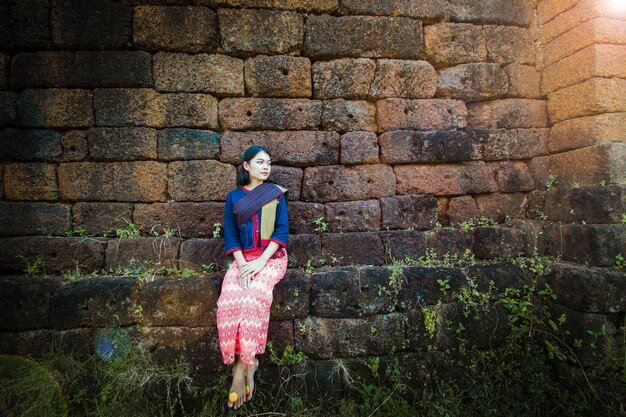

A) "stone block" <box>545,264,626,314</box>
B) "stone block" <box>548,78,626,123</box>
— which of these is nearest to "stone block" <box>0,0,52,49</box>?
"stone block" <box>548,78,626,123</box>

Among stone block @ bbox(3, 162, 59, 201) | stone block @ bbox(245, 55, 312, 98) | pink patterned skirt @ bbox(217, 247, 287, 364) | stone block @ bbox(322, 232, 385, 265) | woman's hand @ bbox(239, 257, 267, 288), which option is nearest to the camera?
pink patterned skirt @ bbox(217, 247, 287, 364)

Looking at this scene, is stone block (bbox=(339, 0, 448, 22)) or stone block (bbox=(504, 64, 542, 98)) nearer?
stone block (bbox=(339, 0, 448, 22))

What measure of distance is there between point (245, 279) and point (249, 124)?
5.80ft

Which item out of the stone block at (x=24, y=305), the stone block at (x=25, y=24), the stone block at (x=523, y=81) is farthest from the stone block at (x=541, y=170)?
the stone block at (x=25, y=24)

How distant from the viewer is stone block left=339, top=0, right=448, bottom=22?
12.0ft

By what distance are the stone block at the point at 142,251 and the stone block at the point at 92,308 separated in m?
0.41

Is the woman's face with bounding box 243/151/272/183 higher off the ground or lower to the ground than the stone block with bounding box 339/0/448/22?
lower

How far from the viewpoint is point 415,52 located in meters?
3.72

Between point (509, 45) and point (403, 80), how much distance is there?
1441 mm

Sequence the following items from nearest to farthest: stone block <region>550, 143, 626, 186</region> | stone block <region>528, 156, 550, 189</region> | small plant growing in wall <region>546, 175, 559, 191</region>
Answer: stone block <region>550, 143, 626, 186</region>, small plant growing in wall <region>546, 175, 559, 191</region>, stone block <region>528, 156, 550, 189</region>

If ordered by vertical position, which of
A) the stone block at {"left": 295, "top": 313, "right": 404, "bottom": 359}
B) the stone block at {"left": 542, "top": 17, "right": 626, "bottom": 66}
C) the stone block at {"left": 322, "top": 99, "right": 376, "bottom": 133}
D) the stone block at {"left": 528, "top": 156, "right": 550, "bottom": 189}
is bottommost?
the stone block at {"left": 295, "top": 313, "right": 404, "bottom": 359}

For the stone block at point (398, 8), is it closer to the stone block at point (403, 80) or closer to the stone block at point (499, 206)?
the stone block at point (403, 80)

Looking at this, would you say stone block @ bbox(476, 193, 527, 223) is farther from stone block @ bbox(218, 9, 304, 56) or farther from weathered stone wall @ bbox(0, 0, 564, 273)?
stone block @ bbox(218, 9, 304, 56)

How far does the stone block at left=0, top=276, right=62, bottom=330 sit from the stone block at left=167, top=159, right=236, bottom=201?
1457 mm
